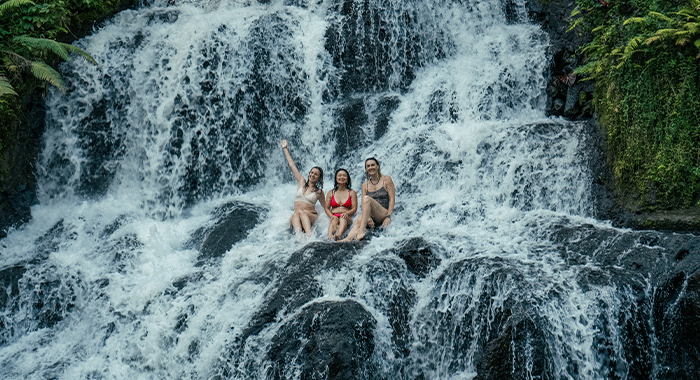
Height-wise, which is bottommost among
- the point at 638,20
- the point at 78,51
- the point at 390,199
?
the point at 390,199

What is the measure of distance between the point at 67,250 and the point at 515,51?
31.3ft

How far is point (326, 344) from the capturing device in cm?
532

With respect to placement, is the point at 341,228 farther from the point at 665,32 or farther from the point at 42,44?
the point at 42,44

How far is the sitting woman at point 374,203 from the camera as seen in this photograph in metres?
7.27

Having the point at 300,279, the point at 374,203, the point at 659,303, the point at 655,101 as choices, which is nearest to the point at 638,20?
the point at 655,101

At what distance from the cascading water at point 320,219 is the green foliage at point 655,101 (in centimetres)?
75

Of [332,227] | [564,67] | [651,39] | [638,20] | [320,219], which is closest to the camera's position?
[651,39]

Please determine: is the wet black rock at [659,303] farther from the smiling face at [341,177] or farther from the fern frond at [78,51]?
the fern frond at [78,51]

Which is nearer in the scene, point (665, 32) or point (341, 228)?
point (665, 32)

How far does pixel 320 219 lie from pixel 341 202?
2.16 feet

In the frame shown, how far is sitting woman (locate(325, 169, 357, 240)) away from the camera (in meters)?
7.66

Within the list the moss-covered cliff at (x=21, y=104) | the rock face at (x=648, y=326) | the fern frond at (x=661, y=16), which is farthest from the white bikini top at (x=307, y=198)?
the fern frond at (x=661, y=16)

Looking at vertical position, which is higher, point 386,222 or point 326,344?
point 386,222

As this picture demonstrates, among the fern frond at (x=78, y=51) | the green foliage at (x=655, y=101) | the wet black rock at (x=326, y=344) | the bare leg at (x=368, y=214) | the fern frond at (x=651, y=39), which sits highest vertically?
the fern frond at (x=78, y=51)
